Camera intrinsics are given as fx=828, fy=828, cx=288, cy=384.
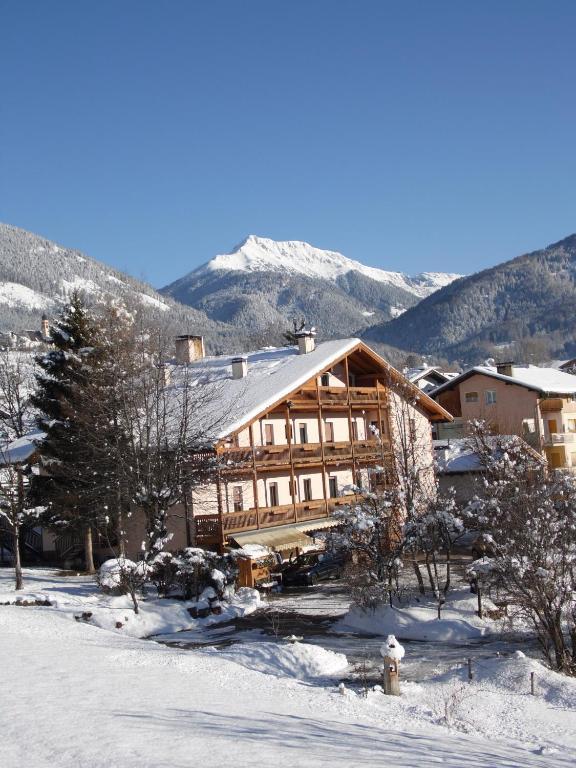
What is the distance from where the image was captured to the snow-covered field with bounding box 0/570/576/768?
1213 cm

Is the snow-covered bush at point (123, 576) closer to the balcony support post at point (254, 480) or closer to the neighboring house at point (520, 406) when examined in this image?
the balcony support post at point (254, 480)

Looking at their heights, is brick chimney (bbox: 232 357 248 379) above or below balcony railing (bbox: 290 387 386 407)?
above

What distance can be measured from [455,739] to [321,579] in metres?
18.7

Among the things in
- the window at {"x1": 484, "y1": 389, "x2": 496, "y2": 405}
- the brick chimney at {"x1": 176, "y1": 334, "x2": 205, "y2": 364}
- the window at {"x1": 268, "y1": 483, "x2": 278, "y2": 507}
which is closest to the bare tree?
the brick chimney at {"x1": 176, "y1": 334, "x2": 205, "y2": 364}

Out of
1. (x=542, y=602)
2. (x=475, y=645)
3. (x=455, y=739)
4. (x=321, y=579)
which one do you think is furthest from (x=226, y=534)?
(x=455, y=739)

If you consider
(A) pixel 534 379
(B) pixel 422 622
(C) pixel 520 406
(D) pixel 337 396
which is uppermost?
(A) pixel 534 379

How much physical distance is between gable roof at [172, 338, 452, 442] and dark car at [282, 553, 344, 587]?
19.5ft

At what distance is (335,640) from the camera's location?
2223 centimetres

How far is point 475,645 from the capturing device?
21672 mm

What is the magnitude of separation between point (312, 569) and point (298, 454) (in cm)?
645

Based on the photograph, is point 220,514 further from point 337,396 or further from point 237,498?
point 337,396

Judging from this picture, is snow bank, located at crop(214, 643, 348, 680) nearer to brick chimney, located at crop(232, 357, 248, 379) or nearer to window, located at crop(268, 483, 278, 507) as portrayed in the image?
window, located at crop(268, 483, 278, 507)

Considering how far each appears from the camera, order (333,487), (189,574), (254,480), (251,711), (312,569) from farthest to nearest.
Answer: (333,487) < (254,480) < (312,569) < (189,574) < (251,711)

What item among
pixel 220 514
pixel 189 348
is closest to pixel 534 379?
pixel 189 348
